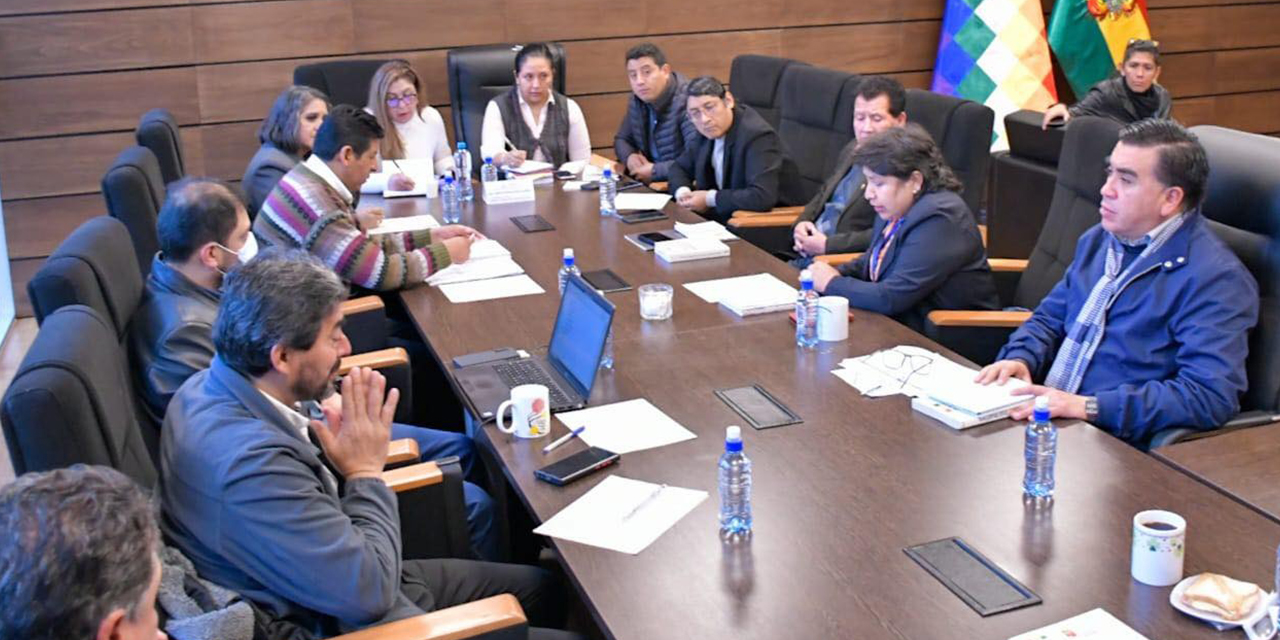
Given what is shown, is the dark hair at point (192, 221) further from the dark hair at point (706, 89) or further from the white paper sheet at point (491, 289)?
the dark hair at point (706, 89)

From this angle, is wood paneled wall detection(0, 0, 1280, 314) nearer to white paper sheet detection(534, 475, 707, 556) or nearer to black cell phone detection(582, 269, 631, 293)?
black cell phone detection(582, 269, 631, 293)

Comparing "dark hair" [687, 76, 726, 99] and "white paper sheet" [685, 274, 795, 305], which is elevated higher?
"dark hair" [687, 76, 726, 99]

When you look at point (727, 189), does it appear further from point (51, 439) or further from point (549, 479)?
point (51, 439)

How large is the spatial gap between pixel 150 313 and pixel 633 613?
1.51m

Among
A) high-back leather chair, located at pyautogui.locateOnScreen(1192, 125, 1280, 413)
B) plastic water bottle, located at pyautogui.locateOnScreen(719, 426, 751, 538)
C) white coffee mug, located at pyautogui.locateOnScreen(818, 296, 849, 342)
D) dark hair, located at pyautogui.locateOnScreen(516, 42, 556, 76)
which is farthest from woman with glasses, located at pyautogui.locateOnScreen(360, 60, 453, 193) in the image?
plastic water bottle, located at pyautogui.locateOnScreen(719, 426, 751, 538)

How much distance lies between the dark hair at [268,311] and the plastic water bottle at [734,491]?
703 millimetres

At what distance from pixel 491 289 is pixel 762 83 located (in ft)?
8.41

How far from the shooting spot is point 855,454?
2293mm

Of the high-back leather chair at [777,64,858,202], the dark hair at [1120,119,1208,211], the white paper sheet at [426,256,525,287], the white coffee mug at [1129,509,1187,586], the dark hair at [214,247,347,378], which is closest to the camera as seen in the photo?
the white coffee mug at [1129,509,1187,586]

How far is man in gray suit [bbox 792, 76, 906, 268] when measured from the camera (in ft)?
13.8

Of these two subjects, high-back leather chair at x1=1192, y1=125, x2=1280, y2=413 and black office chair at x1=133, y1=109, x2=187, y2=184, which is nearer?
high-back leather chair at x1=1192, y1=125, x2=1280, y2=413

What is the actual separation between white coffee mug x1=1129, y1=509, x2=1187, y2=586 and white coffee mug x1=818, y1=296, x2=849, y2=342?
1.18 meters

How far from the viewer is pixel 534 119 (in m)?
5.63

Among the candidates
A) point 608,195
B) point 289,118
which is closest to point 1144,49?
point 608,195
